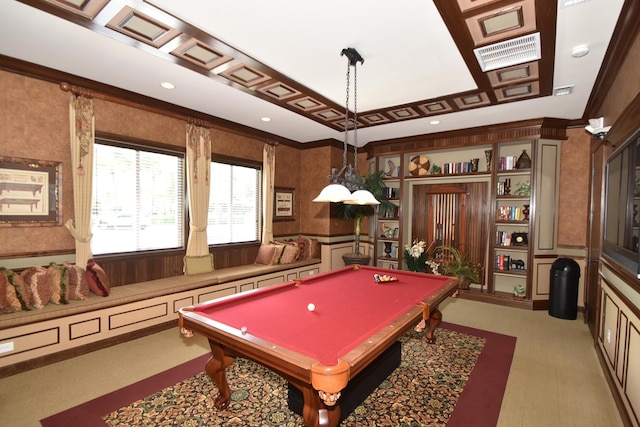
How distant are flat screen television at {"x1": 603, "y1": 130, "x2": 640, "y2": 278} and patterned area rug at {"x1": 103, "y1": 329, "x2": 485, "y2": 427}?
5.36 feet

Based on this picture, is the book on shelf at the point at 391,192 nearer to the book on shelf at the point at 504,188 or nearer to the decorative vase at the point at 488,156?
the decorative vase at the point at 488,156

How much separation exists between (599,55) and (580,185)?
8.88ft

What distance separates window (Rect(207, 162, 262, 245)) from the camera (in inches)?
205

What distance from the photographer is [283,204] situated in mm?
6445

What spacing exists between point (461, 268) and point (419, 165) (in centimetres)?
213

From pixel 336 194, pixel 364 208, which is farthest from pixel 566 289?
pixel 336 194

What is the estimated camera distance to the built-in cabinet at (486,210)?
499cm

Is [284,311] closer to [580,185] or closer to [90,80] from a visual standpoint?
[90,80]

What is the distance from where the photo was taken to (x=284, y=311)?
2395 millimetres

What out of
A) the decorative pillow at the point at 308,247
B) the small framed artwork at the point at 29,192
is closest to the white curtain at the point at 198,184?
the small framed artwork at the point at 29,192

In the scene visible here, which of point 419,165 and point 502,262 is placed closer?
point 502,262

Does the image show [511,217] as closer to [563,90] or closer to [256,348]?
[563,90]

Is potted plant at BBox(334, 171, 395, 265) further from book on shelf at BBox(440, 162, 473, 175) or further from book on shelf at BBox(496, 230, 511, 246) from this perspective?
book on shelf at BBox(496, 230, 511, 246)

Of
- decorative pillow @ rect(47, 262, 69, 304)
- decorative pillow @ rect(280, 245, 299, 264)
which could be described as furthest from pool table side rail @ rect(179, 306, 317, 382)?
decorative pillow @ rect(280, 245, 299, 264)
